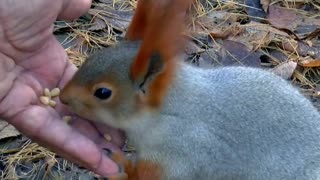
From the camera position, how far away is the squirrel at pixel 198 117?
255 centimetres

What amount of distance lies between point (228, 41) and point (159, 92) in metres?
1.44

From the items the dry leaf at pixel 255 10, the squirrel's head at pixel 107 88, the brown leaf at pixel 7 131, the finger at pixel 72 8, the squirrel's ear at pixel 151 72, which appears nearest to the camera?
the squirrel's ear at pixel 151 72

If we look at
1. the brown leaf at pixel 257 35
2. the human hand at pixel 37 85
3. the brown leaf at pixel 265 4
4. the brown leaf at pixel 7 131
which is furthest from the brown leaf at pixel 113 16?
the human hand at pixel 37 85

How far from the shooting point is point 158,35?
234cm

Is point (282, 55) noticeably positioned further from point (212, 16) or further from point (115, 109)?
point (115, 109)

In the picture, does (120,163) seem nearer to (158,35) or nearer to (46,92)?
(46,92)

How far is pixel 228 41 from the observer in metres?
3.92

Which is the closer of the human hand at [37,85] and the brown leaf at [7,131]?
the human hand at [37,85]

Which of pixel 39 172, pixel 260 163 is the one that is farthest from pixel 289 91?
pixel 39 172

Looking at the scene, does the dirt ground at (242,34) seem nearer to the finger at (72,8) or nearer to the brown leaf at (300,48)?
the brown leaf at (300,48)

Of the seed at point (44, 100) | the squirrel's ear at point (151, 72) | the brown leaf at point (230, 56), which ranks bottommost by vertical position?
the brown leaf at point (230, 56)

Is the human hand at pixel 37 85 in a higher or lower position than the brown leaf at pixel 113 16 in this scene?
higher

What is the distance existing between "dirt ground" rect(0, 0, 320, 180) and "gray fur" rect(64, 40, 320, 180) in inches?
31.8

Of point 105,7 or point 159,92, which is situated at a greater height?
point 159,92
